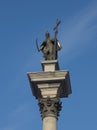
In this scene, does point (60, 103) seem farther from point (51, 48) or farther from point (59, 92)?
point (51, 48)

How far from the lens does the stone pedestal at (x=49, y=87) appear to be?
2592 cm

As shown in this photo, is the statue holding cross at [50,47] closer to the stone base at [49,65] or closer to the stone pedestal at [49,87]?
the stone base at [49,65]

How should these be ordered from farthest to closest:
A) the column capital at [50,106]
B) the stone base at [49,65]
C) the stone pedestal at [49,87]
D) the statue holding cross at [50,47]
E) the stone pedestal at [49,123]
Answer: the statue holding cross at [50,47] → the stone base at [49,65] → the stone pedestal at [49,87] → the column capital at [50,106] → the stone pedestal at [49,123]

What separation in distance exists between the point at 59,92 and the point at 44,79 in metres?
1.22

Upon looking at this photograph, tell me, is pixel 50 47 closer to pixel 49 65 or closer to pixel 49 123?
pixel 49 65

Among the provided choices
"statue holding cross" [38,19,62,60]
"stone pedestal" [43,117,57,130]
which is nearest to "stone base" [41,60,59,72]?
"statue holding cross" [38,19,62,60]

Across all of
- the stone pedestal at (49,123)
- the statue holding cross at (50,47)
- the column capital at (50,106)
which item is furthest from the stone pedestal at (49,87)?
the statue holding cross at (50,47)

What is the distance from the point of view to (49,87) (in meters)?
26.6

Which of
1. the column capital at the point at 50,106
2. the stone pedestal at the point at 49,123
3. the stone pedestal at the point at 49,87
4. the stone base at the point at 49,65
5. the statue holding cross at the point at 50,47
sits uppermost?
the statue holding cross at the point at 50,47

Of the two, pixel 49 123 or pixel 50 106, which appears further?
pixel 50 106

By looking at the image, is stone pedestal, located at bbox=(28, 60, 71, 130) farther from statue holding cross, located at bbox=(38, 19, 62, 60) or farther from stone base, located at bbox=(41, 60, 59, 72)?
statue holding cross, located at bbox=(38, 19, 62, 60)

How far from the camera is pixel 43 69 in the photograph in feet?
90.2

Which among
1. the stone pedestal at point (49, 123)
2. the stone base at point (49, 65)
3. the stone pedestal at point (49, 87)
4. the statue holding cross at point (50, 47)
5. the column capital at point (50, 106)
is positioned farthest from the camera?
the statue holding cross at point (50, 47)

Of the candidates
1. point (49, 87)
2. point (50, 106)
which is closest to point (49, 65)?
point (49, 87)
